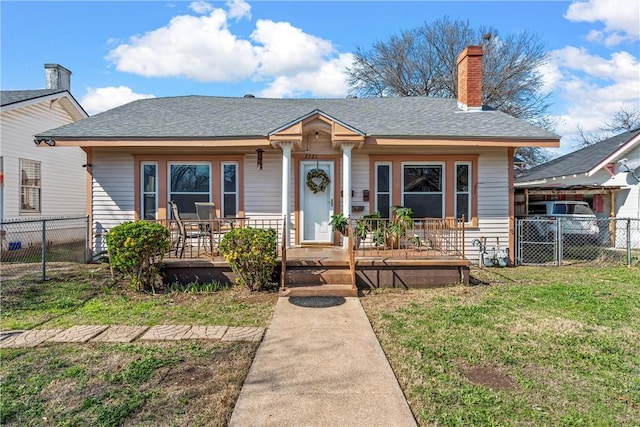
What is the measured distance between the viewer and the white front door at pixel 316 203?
8812 millimetres

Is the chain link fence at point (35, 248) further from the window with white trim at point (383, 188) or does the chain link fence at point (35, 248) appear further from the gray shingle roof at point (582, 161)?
the gray shingle roof at point (582, 161)

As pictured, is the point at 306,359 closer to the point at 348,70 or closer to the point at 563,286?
the point at 563,286

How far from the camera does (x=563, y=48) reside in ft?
70.9

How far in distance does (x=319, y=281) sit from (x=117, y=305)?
122 inches

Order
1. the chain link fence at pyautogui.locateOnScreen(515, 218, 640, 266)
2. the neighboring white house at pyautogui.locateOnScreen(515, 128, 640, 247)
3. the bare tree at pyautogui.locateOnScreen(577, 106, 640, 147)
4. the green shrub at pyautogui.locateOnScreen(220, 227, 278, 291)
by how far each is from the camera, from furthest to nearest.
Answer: the bare tree at pyautogui.locateOnScreen(577, 106, 640, 147) < the neighboring white house at pyautogui.locateOnScreen(515, 128, 640, 247) < the chain link fence at pyautogui.locateOnScreen(515, 218, 640, 266) < the green shrub at pyautogui.locateOnScreen(220, 227, 278, 291)

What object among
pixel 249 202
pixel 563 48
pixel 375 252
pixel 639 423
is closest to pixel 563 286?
pixel 375 252

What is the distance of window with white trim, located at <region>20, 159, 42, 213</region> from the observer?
1140 cm

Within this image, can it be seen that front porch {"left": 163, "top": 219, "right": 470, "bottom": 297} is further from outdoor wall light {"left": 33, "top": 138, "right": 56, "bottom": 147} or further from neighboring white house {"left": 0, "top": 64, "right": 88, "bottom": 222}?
neighboring white house {"left": 0, "top": 64, "right": 88, "bottom": 222}

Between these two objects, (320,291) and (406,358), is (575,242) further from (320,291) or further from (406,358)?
(406,358)

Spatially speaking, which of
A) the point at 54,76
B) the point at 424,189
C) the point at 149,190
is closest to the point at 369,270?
the point at 424,189

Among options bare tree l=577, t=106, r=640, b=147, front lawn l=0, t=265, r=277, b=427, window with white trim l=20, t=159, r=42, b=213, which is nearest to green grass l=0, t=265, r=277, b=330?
front lawn l=0, t=265, r=277, b=427

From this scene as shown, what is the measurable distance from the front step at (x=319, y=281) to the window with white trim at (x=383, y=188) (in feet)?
9.16

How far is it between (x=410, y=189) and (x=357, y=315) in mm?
4819

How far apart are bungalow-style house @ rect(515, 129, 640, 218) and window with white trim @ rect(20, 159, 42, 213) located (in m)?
15.8
